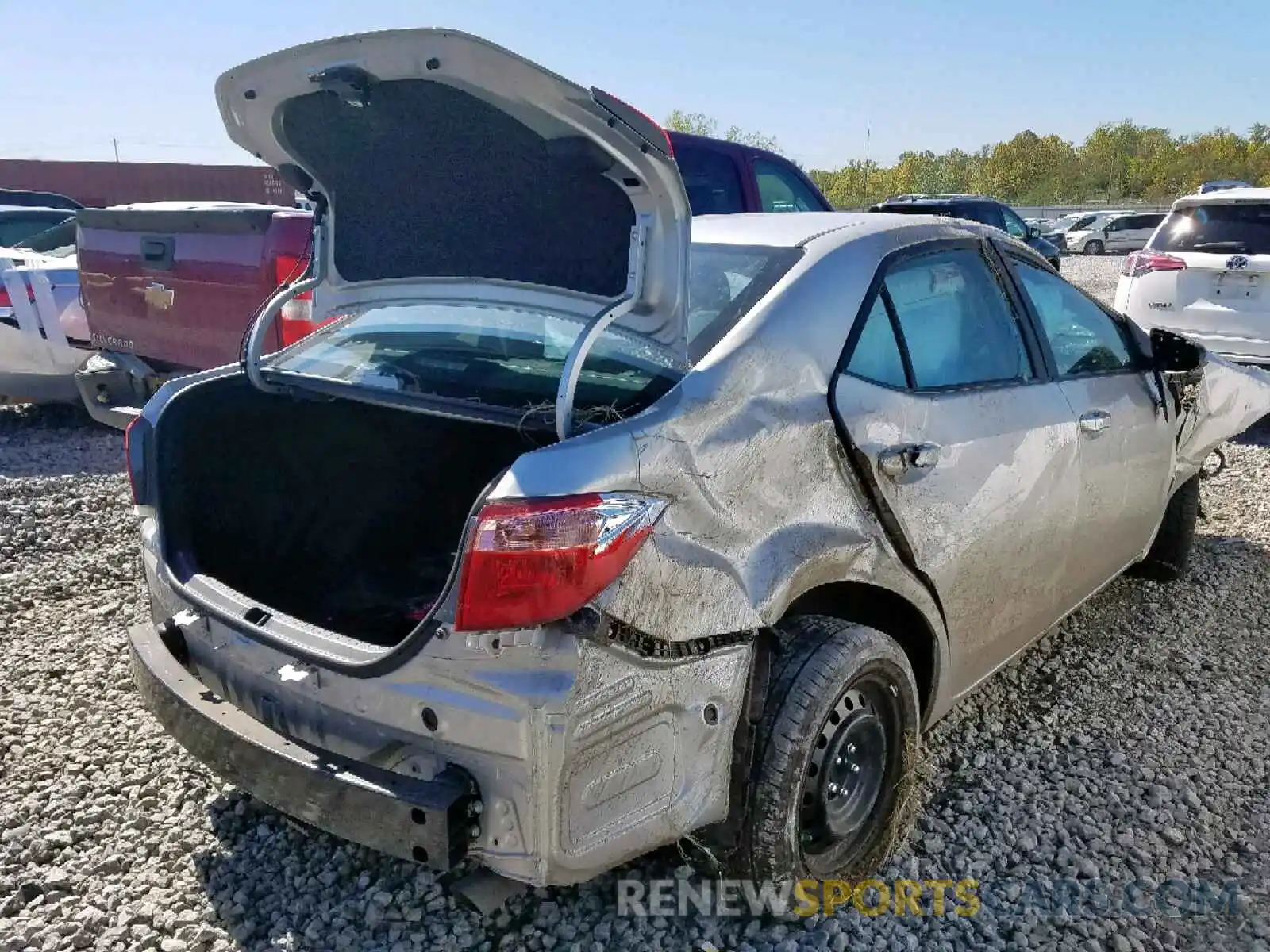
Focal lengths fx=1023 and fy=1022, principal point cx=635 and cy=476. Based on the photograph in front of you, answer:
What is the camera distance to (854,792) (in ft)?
8.66

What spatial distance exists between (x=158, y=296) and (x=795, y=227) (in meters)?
4.94

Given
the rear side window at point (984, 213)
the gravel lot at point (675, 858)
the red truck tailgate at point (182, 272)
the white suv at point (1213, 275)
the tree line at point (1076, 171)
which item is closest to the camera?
the gravel lot at point (675, 858)

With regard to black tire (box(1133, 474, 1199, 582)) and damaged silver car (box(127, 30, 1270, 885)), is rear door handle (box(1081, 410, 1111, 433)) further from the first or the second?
black tire (box(1133, 474, 1199, 582))

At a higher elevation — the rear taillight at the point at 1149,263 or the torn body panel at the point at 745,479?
the rear taillight at the point at 1149,263

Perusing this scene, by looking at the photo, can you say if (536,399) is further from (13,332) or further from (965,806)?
(13,332)

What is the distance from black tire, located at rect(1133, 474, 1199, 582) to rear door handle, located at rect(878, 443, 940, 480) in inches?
97.5

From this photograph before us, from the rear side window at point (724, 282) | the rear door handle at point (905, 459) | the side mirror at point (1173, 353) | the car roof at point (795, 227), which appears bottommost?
the rear door handle at point (905, 459)

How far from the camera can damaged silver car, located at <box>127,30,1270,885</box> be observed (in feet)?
6.50

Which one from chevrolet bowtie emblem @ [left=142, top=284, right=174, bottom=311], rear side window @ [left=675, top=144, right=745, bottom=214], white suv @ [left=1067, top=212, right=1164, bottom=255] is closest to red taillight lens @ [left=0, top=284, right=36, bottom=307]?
chevrolet bowtie emblem @ [left=142, top=284, right=174, bottom=311]

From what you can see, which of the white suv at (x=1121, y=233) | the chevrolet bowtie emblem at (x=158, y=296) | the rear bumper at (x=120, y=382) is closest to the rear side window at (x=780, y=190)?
the chevrolet bowtie emblem at (x=158, y=296)

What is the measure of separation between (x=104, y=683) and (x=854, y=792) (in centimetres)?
267

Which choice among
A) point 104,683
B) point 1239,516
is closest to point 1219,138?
point 1239,516

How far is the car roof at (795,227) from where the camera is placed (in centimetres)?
274

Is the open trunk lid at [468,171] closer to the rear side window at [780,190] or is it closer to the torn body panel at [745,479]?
the torn body panel at [745,479]
